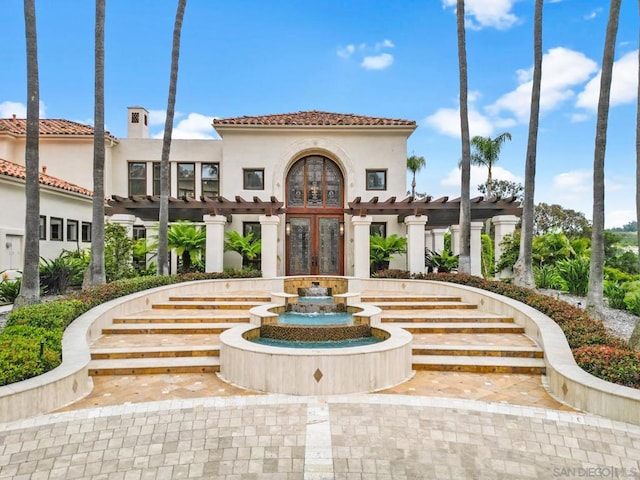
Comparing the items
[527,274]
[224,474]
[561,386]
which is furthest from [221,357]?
[527,274]

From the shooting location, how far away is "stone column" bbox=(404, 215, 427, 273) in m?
16.4

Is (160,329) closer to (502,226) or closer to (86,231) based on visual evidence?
(86,231)

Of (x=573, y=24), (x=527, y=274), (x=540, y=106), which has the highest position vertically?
(x=573, y=24)

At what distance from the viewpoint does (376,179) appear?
19156 mm

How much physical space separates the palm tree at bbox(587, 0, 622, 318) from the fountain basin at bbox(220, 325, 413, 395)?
6972 mm

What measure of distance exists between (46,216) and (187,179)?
600 cm

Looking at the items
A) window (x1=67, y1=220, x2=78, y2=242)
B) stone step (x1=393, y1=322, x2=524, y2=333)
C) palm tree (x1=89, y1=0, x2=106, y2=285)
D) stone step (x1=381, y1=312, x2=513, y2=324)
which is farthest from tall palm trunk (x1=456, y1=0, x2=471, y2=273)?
window (x1=67, y1=220, x2=78, y2=242)

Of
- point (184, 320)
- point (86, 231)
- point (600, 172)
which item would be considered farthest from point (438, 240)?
point (86, 231)

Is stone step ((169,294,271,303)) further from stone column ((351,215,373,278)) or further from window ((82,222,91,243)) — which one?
window ((82,222,91,243))

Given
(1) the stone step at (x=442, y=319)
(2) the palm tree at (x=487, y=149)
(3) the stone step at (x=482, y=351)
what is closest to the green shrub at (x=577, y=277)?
(1) the stone step at (x=442, y=319)

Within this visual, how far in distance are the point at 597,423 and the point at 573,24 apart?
1642 cm

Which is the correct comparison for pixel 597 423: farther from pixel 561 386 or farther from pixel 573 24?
pixel 573 24

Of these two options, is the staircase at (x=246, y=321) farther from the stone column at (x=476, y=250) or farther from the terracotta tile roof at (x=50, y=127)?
the terracotta tile roof at (x=50, y=127)

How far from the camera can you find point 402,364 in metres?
6.79
